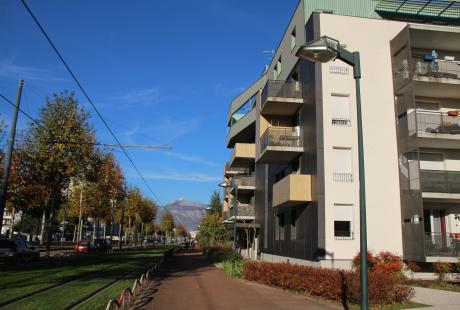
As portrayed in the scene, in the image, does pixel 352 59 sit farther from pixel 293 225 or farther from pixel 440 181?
pixel 293 225

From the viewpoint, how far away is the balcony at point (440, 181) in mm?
19891

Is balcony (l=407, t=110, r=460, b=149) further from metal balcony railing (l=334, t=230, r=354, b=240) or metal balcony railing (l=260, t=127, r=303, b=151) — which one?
metal balcony railing (l=260, t=127, r=303, b=151)

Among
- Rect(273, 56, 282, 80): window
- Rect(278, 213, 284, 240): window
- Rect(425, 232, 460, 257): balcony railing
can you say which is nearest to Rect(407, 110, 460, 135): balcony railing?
Rect(425, 232, 460, 257): balcony railing

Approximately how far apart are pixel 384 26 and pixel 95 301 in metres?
19.5

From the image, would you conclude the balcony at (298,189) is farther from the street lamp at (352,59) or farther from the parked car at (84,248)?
the parked car at (84,248)

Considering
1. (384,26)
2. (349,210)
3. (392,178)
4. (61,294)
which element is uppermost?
(384,26)

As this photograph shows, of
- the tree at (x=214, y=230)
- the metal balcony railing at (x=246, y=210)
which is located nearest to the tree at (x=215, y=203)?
the tree at (x=214, y=230)

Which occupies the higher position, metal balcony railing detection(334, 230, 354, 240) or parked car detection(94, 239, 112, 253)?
metal balcony railing detection(334, 230, 354, 240)

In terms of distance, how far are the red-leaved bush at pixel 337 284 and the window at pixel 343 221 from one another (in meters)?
5.08

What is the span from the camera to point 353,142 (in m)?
21.8

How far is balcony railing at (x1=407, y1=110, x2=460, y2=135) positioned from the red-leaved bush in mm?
8973

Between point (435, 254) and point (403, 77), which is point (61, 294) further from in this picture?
point (403, 77)

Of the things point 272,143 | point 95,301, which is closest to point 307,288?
point 95,301

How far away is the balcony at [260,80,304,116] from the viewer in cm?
2492
